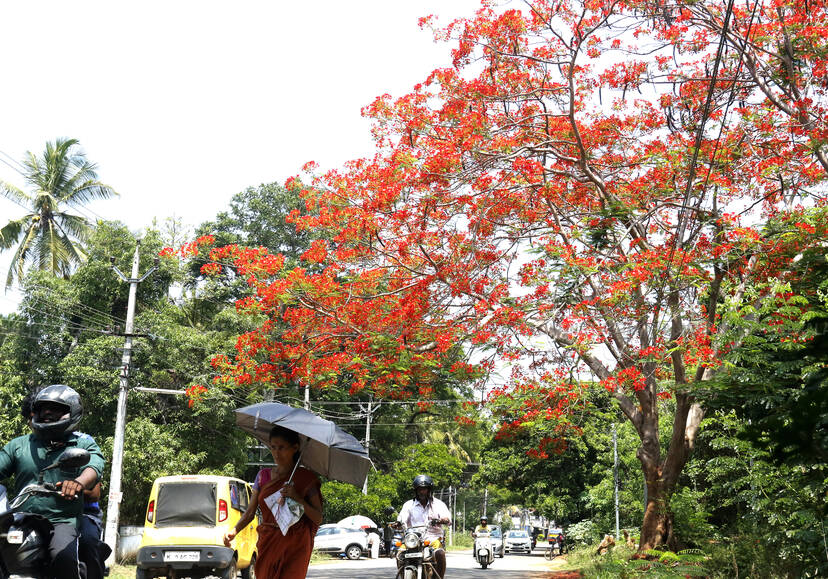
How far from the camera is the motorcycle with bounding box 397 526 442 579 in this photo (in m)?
9.43

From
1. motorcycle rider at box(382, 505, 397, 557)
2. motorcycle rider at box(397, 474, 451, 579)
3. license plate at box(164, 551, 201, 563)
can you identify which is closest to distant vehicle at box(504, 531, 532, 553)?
motorcycle rider at box(382, 505, 397, 557)

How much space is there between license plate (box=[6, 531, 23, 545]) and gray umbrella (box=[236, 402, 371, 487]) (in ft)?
6.38

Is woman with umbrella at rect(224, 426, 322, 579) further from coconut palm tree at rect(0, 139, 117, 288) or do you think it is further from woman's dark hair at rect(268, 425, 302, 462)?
coconut palm tree at rect(0, 139, 117, 288)

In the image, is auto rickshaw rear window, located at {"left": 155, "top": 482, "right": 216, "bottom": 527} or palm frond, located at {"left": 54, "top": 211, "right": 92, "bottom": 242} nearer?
auto rickshaw rear window, located at {"left": 155, "top": 482, "right": 216, "bottom": 527}

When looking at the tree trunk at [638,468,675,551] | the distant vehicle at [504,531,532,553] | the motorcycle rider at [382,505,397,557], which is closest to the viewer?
the tree trunk at [638,468,675,551]

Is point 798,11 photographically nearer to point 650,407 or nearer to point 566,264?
point 566,264

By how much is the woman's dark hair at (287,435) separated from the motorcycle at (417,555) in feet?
13.7

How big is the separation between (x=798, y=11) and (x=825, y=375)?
927cm

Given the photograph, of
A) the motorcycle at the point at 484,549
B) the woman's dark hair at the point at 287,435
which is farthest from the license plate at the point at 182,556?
the motorcycle at the point at 484,549

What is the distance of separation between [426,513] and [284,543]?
462cm

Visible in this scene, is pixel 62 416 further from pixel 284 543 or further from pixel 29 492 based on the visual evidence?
pixel 284 543

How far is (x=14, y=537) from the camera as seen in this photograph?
3939 mm

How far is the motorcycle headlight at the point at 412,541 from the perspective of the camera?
376 inches

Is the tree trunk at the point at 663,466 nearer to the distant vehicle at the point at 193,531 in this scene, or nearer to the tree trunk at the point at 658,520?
the tree trunk at the point at 658,520
